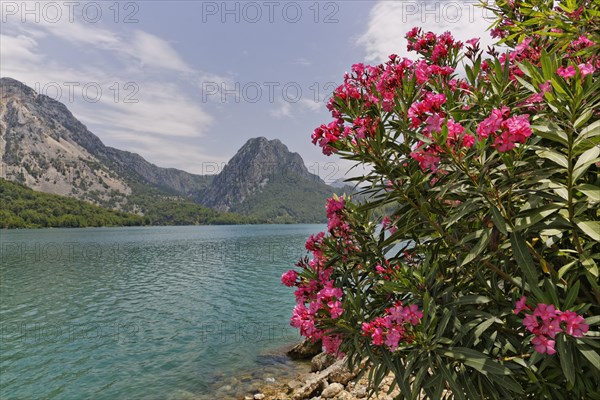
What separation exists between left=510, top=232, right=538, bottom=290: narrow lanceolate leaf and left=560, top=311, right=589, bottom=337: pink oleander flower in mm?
248

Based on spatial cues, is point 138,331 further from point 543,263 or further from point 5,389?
point 543,263

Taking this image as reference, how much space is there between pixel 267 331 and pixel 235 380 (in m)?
5.82

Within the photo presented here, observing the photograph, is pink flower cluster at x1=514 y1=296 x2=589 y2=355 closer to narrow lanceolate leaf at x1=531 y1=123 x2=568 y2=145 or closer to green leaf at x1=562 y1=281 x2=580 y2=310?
green leaf at x1=562 y1=281 x2=580 y2=310

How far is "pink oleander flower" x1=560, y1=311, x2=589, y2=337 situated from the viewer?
2234mm

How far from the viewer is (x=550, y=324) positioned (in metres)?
2.32

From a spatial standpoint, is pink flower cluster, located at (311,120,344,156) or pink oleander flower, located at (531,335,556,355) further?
pink flower cluster, located at (311,120,344,156)

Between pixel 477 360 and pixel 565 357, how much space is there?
0.61 meters

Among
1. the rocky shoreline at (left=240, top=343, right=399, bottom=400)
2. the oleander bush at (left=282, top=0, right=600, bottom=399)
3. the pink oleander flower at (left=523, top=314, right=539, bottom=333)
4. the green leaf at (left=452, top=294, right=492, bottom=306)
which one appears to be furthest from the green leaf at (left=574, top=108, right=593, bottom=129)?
the rocky shoreline at (left=240, top=343, right=399, bottom=400)

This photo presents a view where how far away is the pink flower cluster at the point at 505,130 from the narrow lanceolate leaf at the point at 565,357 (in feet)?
4.53

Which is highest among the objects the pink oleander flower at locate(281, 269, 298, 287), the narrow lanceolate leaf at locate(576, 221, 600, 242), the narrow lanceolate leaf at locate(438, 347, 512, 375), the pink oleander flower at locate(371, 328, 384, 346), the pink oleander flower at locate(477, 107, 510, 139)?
the pink oleander flower at locate(477, 107, 510, 139)

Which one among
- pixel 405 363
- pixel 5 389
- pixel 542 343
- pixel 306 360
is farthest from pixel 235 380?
pixel 542 343

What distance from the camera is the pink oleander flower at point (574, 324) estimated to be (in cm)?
223

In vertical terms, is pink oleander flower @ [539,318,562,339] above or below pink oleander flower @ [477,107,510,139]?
below

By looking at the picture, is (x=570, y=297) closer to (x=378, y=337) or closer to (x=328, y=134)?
(x=378, y=337)
